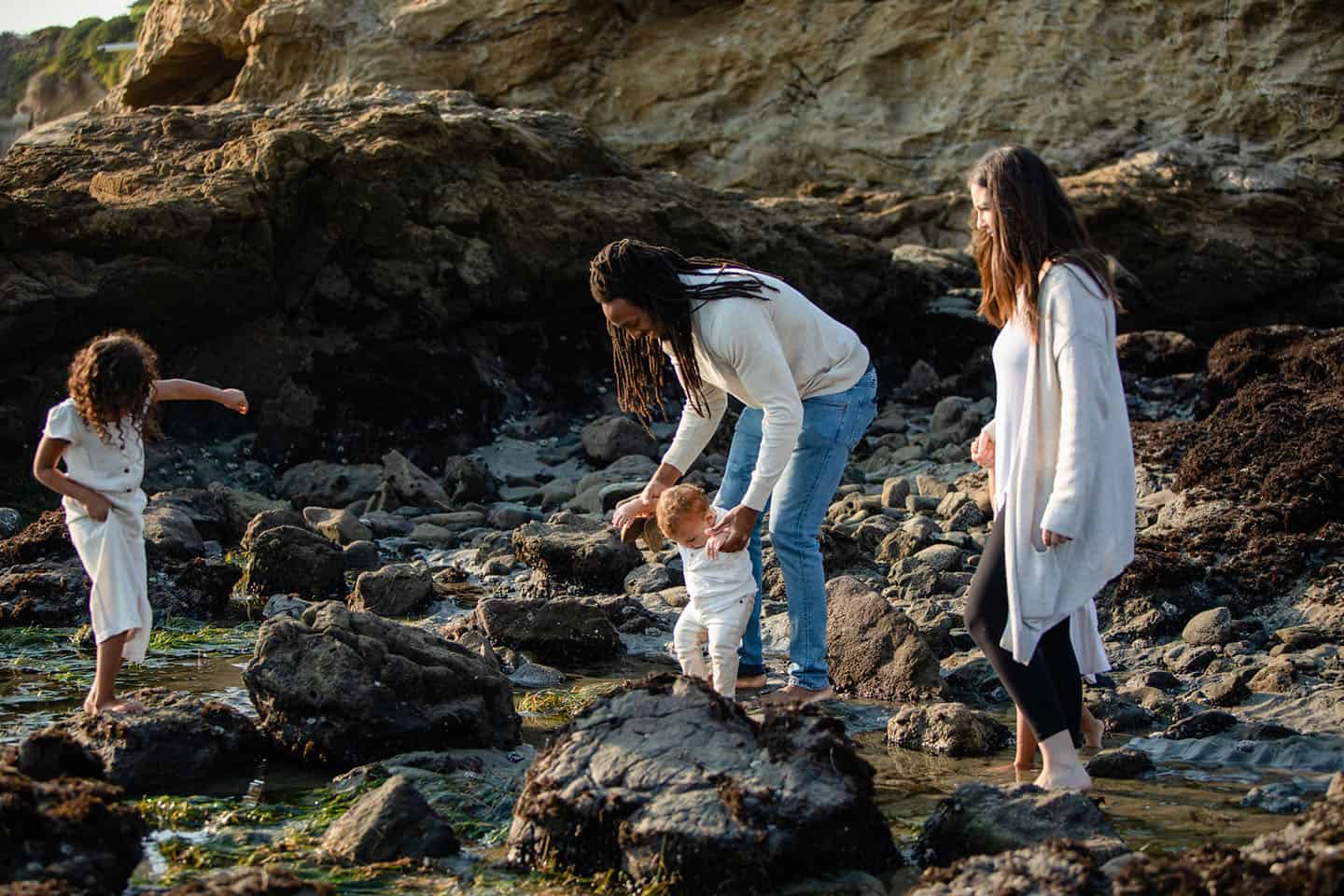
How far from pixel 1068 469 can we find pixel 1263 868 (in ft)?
4.64

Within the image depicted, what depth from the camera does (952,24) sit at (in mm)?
22500

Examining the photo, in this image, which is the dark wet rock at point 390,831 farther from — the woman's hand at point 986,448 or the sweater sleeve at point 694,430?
the woman's hand at point 986,448

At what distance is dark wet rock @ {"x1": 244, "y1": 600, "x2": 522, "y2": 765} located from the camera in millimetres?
5367

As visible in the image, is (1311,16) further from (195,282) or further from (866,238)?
(195,282)

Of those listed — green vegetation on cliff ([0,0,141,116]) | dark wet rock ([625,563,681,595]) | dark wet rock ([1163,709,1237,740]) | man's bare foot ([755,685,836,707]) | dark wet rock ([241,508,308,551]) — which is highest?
green vegetation on cliff ([0,0,141,116])

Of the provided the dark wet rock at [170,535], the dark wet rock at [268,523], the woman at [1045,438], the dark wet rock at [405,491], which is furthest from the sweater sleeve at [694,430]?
the dark wet rock at [405,491]

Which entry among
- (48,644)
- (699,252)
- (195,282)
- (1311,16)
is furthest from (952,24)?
(48,644)

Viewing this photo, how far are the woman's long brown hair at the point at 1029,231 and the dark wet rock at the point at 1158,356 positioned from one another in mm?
12520

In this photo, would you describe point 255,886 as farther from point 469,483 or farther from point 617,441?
point 617,441

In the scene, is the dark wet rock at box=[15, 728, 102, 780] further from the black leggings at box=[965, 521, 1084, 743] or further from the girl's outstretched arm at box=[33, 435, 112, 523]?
the black leggings at box=[965, 521, 1084, 743]

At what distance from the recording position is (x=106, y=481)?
5.55m

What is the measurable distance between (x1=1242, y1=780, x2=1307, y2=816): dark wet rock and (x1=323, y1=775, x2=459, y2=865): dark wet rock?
8.76ft

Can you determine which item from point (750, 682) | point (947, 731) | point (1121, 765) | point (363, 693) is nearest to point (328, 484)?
point (750, 682)

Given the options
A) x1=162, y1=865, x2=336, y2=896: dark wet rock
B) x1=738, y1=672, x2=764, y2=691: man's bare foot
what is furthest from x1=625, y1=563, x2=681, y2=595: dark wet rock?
x1=162, y1=865, x2=336, y2=896: dark wet rock
